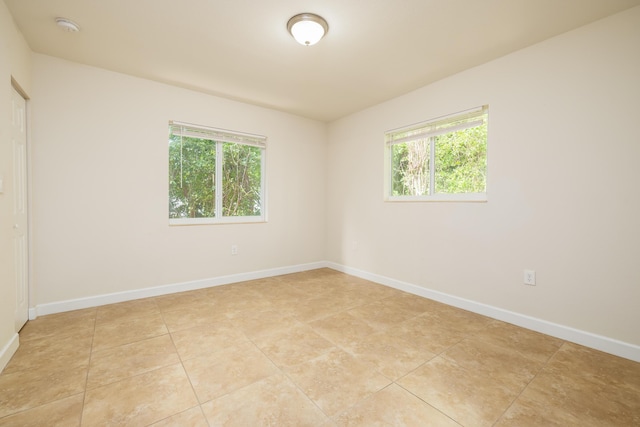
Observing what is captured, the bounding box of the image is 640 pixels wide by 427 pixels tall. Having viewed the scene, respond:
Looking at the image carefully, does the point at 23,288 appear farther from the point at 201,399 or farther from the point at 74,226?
the point at 201,399

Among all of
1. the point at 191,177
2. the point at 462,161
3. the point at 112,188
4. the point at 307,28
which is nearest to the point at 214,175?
the point at 191,177

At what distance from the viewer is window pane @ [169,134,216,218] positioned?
11.1 feet

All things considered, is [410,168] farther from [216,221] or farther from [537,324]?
[216,221]

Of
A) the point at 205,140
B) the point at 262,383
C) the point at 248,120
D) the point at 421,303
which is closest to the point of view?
the point at 262,383

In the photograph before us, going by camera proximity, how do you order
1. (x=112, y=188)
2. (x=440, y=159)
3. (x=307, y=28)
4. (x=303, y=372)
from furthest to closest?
1. (x=440, y=159)
2. (x=112, y=188)
3. (x=307, y=28)
4. (x=303, y=372)

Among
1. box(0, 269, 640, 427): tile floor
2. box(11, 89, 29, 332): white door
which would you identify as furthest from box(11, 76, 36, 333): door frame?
box(0, 269, 640, 427): tile floor

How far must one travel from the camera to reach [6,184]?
1.93 meters

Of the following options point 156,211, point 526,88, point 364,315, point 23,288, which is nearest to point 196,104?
point 156,211

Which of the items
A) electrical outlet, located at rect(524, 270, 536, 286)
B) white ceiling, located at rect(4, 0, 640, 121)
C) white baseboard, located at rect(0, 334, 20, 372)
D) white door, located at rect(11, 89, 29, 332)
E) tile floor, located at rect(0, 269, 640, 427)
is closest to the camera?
tile floor, located at rect(0, 269, 640, 427)

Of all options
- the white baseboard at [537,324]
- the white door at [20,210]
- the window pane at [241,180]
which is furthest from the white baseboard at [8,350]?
the white baseboard at [537,324]

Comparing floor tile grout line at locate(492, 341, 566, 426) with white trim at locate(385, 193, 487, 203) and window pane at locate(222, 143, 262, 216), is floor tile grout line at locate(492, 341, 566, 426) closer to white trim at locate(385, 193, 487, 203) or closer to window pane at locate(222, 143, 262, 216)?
white trim at locate(385, 193, 487, 203)

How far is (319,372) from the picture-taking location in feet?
5.81

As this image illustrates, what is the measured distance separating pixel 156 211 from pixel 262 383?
2.42 metres

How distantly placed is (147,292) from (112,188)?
1202 millimetres
